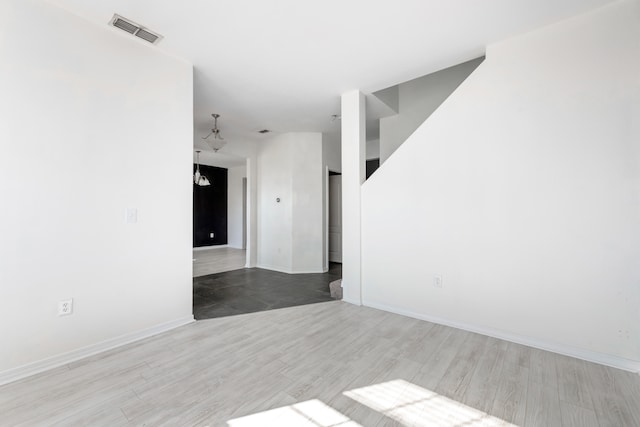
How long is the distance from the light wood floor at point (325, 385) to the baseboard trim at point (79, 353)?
7cm

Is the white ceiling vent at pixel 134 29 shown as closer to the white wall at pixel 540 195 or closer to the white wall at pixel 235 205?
the white wall at pixel 540 195

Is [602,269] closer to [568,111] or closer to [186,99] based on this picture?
[568,111]

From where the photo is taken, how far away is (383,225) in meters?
3.29

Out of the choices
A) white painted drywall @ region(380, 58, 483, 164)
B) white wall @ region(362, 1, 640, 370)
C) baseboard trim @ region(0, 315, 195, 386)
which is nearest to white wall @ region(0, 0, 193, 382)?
baseboard trim @ region(0, 315, 195, 386)

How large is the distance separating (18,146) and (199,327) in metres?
2.02

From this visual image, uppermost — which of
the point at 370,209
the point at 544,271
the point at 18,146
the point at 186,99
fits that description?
the point at 186,99

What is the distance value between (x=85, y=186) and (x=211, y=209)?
705 centimetres

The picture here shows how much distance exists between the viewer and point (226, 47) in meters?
2.57

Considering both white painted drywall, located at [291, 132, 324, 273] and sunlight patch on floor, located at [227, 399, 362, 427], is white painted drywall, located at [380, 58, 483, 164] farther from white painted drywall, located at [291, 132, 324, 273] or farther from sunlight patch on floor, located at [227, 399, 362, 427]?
sunlight patch on floor, located at [227, 399, 362, 427]

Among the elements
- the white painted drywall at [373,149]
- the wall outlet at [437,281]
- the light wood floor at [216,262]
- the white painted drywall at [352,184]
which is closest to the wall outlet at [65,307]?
the white painted drywall at [352,184]

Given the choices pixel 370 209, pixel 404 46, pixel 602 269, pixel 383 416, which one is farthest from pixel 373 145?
pixel 383 416

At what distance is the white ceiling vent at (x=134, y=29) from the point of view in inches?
87.0

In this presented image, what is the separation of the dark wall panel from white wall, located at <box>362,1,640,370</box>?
7347mm

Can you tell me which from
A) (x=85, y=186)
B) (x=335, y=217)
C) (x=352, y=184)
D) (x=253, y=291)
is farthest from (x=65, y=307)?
(x=335, y=217)
